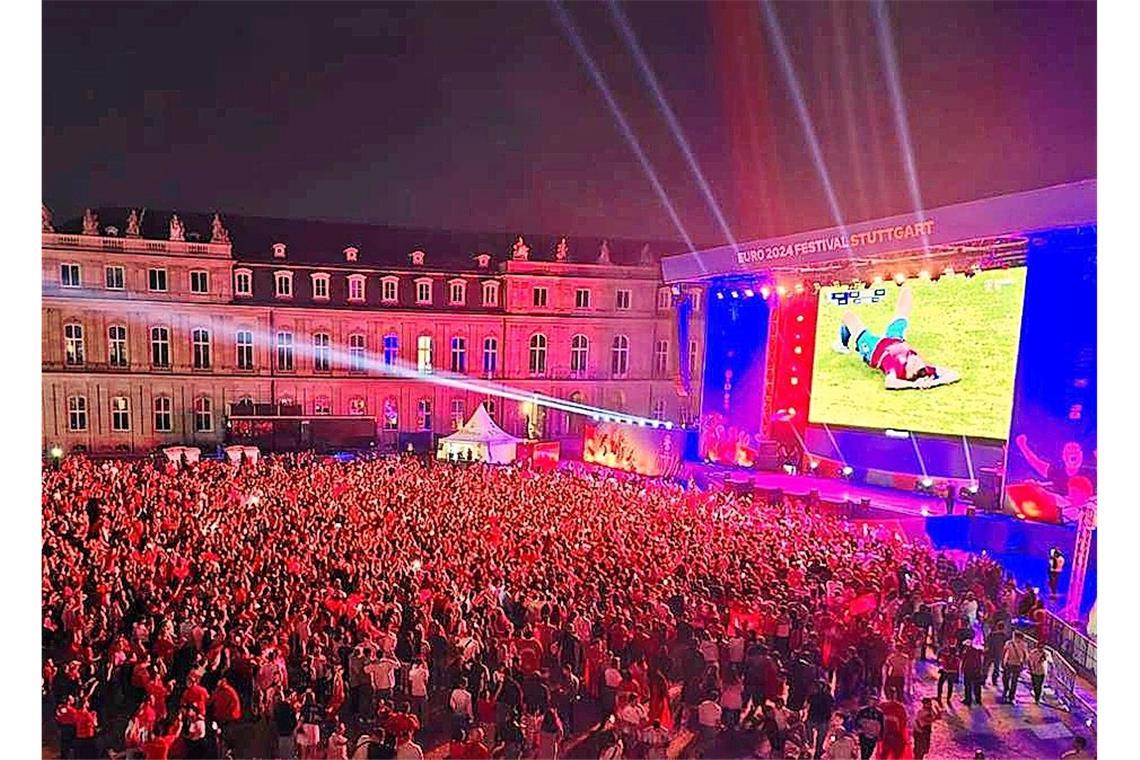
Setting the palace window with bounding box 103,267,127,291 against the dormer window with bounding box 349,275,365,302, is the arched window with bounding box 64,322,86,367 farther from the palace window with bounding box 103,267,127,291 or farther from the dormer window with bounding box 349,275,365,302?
the dormer window with bounding box 349,275,365,302

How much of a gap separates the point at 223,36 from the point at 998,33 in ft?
25.6

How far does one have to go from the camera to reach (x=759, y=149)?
859cm

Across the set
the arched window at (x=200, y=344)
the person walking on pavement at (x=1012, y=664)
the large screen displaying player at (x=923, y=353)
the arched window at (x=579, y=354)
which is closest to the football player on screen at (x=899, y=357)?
the large screen displaying player at (x=923, y=353)

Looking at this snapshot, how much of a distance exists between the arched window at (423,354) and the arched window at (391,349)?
0.21m

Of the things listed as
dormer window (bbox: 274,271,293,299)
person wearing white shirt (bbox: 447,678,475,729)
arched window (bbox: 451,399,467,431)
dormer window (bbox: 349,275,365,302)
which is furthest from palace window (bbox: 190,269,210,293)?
person wearing white shirt (bbox: 447,678,475,729)

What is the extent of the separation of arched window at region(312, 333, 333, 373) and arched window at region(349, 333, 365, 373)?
203 millimetres

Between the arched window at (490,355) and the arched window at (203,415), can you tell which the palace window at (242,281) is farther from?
the arched window at (490,355)

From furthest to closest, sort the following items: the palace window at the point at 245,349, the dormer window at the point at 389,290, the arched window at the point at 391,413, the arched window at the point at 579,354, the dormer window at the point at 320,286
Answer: the arched window at the point at 579,354 → the dormer window at the point at 389,290 → the arched window at the point at 391,413 → the dormer window at the point at 320,286 → the palace window at the point at 245,349

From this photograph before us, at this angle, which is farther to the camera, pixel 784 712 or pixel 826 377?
pixel 826 377

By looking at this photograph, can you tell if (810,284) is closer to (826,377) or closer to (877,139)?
(826,377)

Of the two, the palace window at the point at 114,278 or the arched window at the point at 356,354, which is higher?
the palace window at the point at 114,278

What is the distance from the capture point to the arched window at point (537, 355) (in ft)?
28.2

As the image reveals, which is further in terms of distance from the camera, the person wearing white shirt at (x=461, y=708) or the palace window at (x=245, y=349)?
the palace window at (x=245, y=349)
